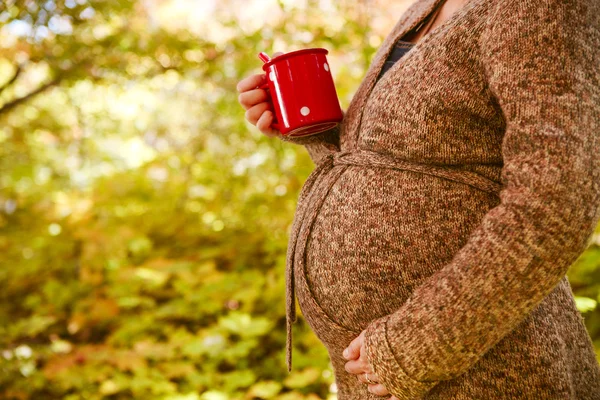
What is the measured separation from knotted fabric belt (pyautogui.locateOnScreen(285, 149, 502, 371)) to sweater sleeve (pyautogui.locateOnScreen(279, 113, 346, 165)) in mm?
51

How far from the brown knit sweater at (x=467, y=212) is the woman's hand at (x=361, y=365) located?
32 mm

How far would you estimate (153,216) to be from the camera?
14.1 ft

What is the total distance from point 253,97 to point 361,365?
2.09ft

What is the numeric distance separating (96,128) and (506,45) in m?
4.64

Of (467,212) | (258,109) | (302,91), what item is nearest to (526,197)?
(467,212)

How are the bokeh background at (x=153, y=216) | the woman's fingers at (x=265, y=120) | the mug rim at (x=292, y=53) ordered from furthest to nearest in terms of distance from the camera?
the bokeh background at (x=153, y=216)
the woman's fingers at (x=265, y=120)
the mug rim at (x=292, y=53)

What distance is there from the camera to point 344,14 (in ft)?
10.6

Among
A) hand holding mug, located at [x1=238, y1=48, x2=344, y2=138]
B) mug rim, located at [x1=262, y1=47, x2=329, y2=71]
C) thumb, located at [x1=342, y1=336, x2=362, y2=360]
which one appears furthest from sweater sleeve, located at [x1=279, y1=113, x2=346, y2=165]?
thumb, located at [x1=342, y1=336, x2=362, y2=360]

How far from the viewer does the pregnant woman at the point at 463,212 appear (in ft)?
2.20

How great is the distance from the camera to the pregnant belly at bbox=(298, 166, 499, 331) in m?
0.82

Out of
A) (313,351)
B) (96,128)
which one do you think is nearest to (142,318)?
(313,351)

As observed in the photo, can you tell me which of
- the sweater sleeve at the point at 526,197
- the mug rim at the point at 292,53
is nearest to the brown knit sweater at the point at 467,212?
the sweater sleeve at the point at 526,197

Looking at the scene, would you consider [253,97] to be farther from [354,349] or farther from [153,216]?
[153,216]

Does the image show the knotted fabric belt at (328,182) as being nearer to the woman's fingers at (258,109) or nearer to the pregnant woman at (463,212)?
the pregnant woman at (463,212)
